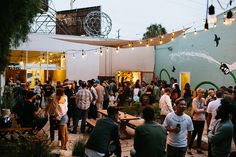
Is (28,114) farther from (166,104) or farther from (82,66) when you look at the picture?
(82,66)

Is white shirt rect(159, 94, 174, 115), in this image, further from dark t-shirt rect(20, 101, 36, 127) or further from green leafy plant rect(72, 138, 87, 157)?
dark t-shirt rect(20, 101, 36, 127)

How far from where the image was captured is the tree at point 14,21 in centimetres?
441

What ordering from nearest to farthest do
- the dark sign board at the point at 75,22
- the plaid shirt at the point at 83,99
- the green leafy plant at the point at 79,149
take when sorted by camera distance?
the green leafy plant at the point at 79,149 → the plaid shirt at the point at 83,99 → the dark sign board at the point at 75,22

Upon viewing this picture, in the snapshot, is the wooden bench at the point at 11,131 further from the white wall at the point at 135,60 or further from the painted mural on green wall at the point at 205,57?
the white wall at the point at 135,60

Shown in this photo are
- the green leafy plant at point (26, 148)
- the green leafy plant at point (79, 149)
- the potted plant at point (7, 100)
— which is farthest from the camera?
the potted plant at point (7, 100)

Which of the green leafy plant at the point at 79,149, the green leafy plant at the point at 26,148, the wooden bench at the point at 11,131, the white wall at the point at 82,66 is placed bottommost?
the green leafy plant at the point at 79,149

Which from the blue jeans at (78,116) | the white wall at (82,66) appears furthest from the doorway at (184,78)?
the blue jeans at (78,116)

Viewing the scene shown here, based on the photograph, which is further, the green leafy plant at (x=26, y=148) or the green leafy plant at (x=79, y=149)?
the green leafy plant at (x=79, y=149)

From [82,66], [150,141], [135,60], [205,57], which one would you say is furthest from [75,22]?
[150,141]

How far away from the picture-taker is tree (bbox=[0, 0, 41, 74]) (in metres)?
4.41

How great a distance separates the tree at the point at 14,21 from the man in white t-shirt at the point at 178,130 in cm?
261

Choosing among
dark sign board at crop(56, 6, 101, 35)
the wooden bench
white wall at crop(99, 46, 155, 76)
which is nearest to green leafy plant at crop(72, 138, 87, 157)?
the wooden bench

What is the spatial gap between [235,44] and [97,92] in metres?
6.10

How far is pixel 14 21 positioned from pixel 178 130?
2904mm
